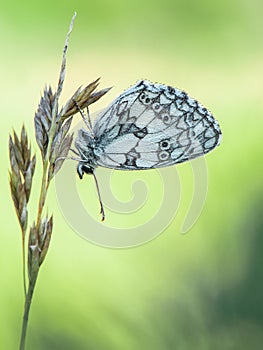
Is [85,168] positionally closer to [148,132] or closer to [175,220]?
[148,132]

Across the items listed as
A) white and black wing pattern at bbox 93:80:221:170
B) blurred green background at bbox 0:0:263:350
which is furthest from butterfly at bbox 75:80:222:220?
blurred green background at bbox 0:0:263:350

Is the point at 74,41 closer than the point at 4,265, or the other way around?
the point at 4,265

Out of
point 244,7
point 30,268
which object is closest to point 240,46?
point 244,7

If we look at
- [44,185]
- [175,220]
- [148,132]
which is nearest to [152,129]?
[148,132]

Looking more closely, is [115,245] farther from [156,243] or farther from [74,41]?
[74,41]

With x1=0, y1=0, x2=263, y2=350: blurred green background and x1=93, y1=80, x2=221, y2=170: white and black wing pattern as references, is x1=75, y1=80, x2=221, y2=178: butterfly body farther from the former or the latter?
x1=0, y1=0, x2=263, y2=350: blurred green background

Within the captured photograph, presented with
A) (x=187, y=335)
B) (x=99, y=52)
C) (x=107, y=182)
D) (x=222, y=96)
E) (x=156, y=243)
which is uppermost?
(x=99, y=52)

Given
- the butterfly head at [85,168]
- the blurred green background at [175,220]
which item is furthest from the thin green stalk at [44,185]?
the blurred green background at [175,220]
